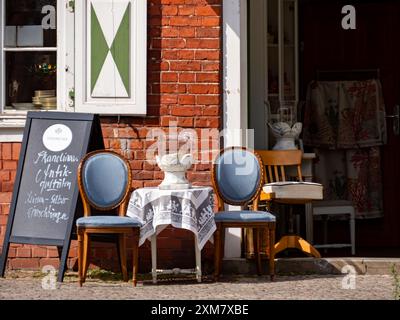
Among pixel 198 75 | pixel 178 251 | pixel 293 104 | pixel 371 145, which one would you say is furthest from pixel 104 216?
pixel 371 145

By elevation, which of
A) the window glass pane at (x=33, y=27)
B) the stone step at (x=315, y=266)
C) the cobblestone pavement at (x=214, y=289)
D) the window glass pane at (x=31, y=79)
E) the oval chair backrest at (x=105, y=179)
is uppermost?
the window glass pane at (x=33, y=27)

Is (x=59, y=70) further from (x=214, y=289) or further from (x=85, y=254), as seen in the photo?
(x=214, y=289)

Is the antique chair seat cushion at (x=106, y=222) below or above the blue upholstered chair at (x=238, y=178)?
below

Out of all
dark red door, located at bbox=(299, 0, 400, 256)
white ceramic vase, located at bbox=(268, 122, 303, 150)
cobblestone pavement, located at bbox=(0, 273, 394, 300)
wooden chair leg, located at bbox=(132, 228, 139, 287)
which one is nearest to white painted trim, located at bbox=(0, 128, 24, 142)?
cobblestone pavement, located at bbox=(0, 273, 394, 300)

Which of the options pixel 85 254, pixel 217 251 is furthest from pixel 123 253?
pixel 217 251

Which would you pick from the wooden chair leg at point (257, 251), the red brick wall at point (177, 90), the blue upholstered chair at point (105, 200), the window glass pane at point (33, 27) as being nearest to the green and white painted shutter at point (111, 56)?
the red brick wall at point (177, 90)

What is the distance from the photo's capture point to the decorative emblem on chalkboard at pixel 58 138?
9508 mm

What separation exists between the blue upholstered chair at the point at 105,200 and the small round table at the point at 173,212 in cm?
14

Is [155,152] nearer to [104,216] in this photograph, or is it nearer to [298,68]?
[104,216]

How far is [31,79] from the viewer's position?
10133 millimetres

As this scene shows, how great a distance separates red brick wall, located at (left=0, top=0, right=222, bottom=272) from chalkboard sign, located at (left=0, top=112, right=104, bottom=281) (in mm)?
482

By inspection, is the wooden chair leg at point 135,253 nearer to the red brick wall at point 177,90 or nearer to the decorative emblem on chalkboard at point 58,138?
the red brick wall at point 177,90

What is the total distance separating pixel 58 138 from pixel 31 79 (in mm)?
878

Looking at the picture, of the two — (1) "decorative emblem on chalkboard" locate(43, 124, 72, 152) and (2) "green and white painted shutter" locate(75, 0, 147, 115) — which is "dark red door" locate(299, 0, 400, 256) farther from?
(1) "decorative emblem on chalkboard" locate(43, 124, 72, 152)
